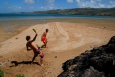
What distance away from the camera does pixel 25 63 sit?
8914 mm

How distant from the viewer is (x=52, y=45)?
13.2 meters

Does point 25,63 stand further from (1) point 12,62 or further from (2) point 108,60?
(2) point 108,60

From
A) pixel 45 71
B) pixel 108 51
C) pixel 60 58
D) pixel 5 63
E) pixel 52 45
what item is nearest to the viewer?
pixel 108 51

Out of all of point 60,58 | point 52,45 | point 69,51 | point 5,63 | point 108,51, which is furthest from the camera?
point 52,45

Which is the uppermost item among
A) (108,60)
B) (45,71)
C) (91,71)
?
(108,60)

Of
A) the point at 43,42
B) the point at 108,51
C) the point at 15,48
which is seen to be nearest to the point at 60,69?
the point at 108,51

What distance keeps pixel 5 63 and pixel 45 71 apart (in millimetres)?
2375

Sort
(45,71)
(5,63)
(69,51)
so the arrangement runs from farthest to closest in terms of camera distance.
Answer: (69,51), (5,63), (45,71)

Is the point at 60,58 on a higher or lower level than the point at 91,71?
lower

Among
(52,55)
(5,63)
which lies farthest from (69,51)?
(5,63)

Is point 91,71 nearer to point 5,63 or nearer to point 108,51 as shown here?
point 108,51

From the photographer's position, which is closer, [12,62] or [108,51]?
[108,51]

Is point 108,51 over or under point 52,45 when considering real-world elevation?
over

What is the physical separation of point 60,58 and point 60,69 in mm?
1849
